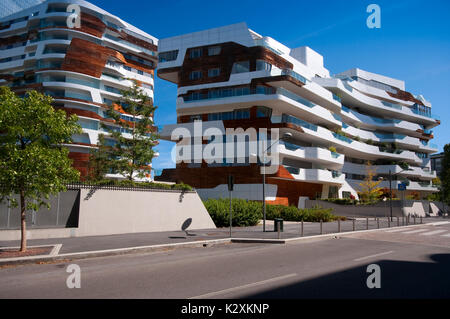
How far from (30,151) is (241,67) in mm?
32575

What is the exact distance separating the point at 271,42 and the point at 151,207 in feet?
108

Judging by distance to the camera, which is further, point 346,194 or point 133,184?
point 346,194

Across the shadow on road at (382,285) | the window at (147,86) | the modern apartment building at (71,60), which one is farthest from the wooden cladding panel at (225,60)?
the shadow on road at (382,285)

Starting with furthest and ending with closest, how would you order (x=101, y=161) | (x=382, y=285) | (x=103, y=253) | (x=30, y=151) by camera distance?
(x=101, y=161), (x=103, y=253), (x=30, y=151), (x=382, y=285)

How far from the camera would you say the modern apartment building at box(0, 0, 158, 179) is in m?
55.5

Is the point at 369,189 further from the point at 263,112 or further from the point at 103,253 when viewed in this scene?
the point at 103,253

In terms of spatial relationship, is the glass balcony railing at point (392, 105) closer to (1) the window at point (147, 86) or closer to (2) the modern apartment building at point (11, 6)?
(1) the window at point (147, 86)

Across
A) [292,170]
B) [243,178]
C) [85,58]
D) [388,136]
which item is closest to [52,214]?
[243,178]

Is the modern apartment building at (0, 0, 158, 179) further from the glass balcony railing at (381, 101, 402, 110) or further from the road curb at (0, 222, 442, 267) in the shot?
the glass balcony railing at (381, 101, 402, 110)

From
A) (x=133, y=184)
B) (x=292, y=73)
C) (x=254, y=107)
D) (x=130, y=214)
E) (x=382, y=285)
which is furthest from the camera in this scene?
(x=292, y=73)

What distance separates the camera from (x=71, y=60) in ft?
184

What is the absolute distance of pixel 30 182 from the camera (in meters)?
11.9

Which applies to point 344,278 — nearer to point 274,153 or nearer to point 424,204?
point 274,153

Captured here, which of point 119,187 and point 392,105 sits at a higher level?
point 392,105
